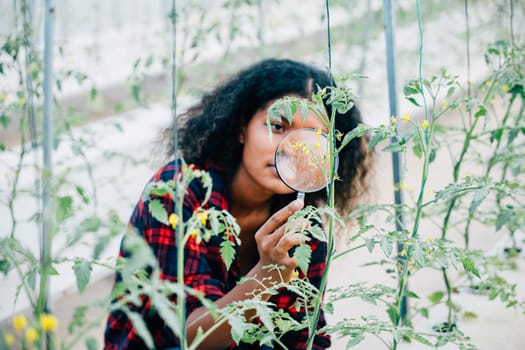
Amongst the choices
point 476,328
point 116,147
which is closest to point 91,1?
point 116,147

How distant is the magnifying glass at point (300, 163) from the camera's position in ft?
4.62

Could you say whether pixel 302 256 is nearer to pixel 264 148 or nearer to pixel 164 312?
pixel 164 312

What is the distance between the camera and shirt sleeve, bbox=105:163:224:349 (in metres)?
1.58

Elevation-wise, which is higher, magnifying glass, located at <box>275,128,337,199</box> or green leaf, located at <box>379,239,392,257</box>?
magnifying glass, located at <box>275,128,337,199</box>

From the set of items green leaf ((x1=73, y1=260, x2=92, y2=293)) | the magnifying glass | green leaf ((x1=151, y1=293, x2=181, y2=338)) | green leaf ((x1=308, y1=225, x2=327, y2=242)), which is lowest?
green leaf ((x1=151, y1=293, x2=181, y2=338))

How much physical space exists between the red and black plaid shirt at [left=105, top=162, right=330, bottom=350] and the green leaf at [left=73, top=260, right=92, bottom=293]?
0.57 m

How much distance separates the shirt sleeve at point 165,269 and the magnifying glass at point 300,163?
33cm

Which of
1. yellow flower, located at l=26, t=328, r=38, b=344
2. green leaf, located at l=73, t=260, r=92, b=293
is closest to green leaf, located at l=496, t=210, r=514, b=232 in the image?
green leaf, located at l=73, t=260, r=92, b=293

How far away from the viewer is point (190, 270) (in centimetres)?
160

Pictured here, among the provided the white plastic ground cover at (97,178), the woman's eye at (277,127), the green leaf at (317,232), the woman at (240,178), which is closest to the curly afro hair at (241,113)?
the woman at (240,178)

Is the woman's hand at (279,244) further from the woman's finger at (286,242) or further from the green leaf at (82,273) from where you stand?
the green leaf at (82,273)

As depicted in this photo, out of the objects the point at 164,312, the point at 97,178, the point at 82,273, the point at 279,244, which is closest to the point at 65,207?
the point at 82,273

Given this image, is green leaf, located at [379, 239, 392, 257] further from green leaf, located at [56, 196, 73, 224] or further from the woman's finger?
green leaf, located at [56, 196, 73, 224]

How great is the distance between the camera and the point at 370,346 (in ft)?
6.57
